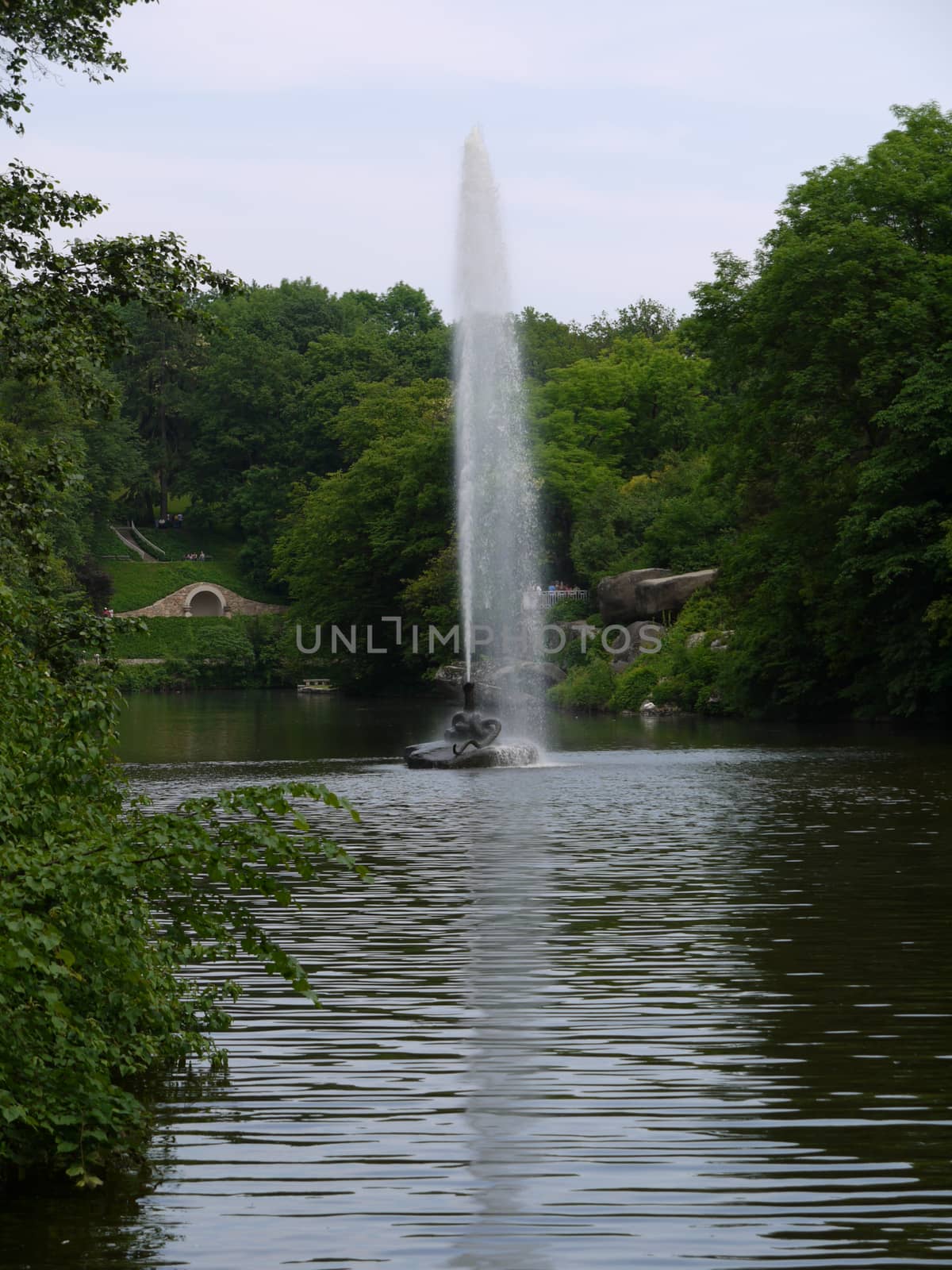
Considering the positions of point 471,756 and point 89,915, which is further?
point 471,756

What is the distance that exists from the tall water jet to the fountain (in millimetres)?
34

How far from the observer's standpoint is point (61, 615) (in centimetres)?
1270

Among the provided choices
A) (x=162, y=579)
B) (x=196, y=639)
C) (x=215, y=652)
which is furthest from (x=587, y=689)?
(x=162, y=579)

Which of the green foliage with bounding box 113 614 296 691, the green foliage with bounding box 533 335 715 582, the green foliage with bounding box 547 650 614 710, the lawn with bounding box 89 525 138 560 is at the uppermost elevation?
the green foliage with bounding box 533 335 715 582

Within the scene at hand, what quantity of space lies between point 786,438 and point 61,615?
30231 millimetres

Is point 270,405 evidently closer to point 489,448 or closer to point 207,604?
point 207,604

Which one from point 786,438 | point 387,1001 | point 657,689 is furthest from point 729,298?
point 387,1001

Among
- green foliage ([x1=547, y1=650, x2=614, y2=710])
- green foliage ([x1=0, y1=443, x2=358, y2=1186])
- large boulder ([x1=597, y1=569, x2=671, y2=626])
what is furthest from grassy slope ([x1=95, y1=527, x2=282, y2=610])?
green foliage ([x1=0, y1=443, x2=358, y2=1186])

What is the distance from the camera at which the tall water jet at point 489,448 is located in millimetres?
36094

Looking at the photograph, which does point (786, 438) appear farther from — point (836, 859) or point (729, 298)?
point (836, 859)

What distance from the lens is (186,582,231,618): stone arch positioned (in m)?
93.4

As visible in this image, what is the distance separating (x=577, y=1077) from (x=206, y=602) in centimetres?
8841

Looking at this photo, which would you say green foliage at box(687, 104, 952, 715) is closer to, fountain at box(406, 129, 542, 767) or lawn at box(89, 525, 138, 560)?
fountain at box(406, 129, 542, 767)

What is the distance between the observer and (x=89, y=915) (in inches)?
277
